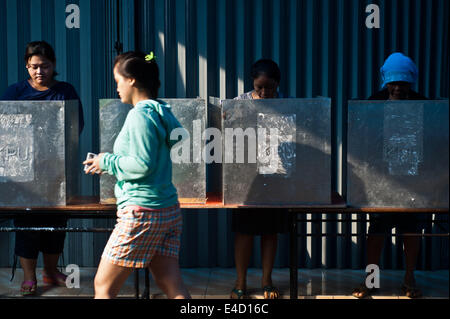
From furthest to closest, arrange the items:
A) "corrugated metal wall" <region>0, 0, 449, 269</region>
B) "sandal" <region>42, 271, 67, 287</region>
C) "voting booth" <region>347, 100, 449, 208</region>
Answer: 1. "corrugated metal wall" <region>0, 0, 449, 269</region>
2. "sandal" <region>42, 271, 67, 287</region>
3. "voting booth" <region>347, 100, 449, 208</region>

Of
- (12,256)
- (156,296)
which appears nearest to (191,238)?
(156,296)

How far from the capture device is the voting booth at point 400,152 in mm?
3713

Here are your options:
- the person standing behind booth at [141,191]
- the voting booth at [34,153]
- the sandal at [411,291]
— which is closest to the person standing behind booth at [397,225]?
the sandal at [411,291]

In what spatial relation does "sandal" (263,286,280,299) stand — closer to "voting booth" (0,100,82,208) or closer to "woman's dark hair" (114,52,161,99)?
"voting booth" (0,100,82,208)

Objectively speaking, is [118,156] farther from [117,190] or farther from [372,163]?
[372,163]

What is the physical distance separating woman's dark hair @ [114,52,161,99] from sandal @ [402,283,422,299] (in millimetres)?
2381

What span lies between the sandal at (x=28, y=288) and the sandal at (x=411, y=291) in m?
2.50

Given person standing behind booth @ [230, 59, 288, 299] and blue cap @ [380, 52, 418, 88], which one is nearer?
blue cap @ [380, 52, 418, 88]

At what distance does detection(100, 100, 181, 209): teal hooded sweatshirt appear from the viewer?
3.03 metres

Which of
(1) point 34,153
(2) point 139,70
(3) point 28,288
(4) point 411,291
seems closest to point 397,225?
(4) point 411,291

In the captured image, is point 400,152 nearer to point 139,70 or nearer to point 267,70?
point 267,70

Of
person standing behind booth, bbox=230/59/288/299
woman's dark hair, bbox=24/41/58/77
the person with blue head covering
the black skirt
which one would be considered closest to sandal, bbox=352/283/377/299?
person standing behind booth, bbox=230/59/288/299

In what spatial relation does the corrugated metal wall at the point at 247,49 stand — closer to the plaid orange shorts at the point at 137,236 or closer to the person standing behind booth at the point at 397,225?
the person standing behind booth at the point at 397,225

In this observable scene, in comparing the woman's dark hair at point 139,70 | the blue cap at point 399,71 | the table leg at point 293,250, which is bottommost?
the table leg at point 293,250
